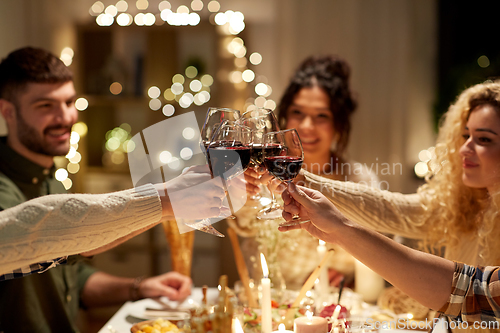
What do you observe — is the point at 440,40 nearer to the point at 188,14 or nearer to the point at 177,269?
the point at 188,14

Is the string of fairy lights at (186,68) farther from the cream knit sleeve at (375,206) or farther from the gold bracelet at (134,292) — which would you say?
the cream knit sleeve at (375,206)

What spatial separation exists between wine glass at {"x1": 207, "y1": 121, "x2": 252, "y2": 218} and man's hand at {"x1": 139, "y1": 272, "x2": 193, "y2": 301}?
2.17ft

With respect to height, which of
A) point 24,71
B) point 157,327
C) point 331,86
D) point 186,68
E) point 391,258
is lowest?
point 157,327

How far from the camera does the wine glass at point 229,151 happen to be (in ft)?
3.30

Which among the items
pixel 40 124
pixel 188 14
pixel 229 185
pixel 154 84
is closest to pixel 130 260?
pixel 154 84

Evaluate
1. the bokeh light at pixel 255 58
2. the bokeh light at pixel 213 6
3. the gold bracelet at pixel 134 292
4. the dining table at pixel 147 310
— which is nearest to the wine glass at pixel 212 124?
the dining table at pixel 147 310

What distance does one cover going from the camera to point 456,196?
1.36m

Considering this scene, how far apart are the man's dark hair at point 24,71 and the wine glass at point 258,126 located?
1.08 metres

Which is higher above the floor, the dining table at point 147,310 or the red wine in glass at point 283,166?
the red wine in glass at point 283,166

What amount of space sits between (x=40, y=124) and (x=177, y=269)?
88 cm

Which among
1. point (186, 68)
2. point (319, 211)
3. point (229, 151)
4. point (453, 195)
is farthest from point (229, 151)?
point (186, 68)

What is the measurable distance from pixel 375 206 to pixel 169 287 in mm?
844

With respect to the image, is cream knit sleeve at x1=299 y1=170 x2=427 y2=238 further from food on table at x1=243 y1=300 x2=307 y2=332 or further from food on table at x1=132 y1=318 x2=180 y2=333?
food on table at x1=132 y1=318 x2=180 y2=333

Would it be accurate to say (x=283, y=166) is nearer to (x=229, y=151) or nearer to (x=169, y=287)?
(x=229, y=151)
